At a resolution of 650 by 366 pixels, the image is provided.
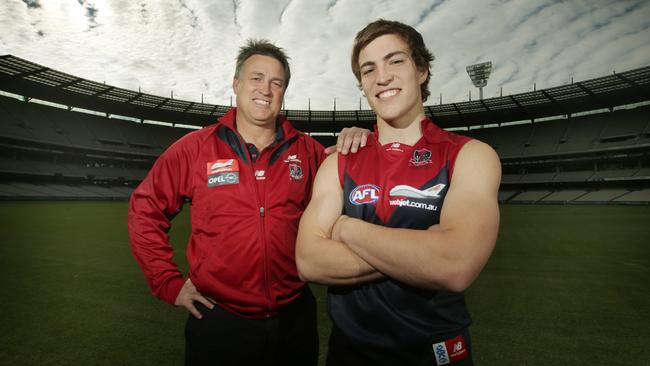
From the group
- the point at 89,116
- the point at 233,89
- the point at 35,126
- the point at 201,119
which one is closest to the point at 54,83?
the point at 35,126

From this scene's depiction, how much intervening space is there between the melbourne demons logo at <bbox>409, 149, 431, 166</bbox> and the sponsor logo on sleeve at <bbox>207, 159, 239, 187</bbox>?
1.36m

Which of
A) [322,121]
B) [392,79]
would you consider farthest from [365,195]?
[322,121]

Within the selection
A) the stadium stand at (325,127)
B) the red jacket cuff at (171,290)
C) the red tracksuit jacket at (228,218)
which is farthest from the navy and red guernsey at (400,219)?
the stadium stand at (325,127)

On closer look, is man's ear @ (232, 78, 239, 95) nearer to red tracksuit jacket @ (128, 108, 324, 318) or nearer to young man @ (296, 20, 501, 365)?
red tracksuit jacket @ (128, 108, 324, 318)

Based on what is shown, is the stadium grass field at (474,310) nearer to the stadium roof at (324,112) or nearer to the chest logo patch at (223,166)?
the chest logo patch at (223,166)

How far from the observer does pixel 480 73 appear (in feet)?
161

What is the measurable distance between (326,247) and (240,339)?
1.16m

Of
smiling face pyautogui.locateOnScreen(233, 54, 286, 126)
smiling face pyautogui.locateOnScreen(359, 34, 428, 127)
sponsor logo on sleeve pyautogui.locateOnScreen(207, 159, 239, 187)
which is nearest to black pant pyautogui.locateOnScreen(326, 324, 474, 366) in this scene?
smiling face pyautogui.locateOnScreen(359, 34, 428, 127)

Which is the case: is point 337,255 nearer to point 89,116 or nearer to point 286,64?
point 286,64

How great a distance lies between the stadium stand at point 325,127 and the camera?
37250mm

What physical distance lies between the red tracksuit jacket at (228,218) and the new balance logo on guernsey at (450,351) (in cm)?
120

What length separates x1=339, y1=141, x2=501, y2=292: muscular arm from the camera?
5.01 feet

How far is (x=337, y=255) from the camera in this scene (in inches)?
70.1

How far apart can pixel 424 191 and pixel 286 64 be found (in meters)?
1.87
